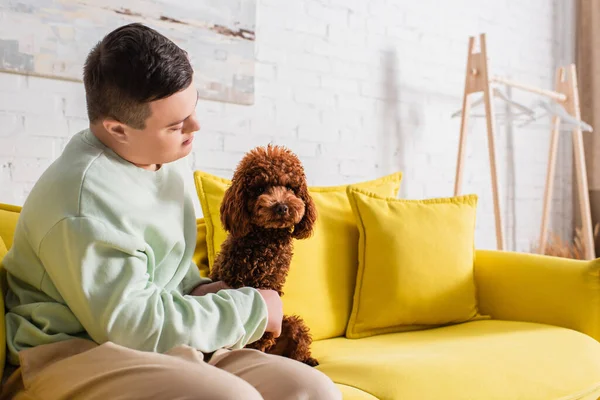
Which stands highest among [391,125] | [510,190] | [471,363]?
[391,125]

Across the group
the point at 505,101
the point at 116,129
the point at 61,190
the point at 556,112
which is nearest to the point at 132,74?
the point at 116,129

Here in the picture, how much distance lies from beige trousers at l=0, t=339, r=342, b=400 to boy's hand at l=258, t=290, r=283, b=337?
77 millimetres

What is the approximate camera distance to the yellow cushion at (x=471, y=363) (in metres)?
1.52

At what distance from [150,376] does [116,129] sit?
0.46m

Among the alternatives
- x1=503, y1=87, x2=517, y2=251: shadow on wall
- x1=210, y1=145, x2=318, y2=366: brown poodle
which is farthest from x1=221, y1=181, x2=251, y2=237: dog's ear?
x1=503, y1=87, x2=517, y2=251: shadow on wall

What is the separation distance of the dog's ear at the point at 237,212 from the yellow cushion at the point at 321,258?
0.40 metres

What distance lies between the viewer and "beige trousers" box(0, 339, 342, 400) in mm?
1040

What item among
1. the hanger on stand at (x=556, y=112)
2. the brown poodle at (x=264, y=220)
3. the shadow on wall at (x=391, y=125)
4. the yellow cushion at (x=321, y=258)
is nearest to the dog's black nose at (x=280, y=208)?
the brown poodle at (x=264, y=220)

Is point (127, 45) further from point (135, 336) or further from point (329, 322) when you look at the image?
→ point (329, 322)

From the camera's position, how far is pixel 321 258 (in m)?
1.98

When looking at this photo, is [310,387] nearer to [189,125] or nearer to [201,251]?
[189,125]

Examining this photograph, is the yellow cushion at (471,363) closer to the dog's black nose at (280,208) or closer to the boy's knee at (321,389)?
the boy's knee at (321,389)

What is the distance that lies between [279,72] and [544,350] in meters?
1.39

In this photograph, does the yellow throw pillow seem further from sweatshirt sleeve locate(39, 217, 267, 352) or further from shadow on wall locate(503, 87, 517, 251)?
shadow on wall locate(503, 87, 517, 251)
